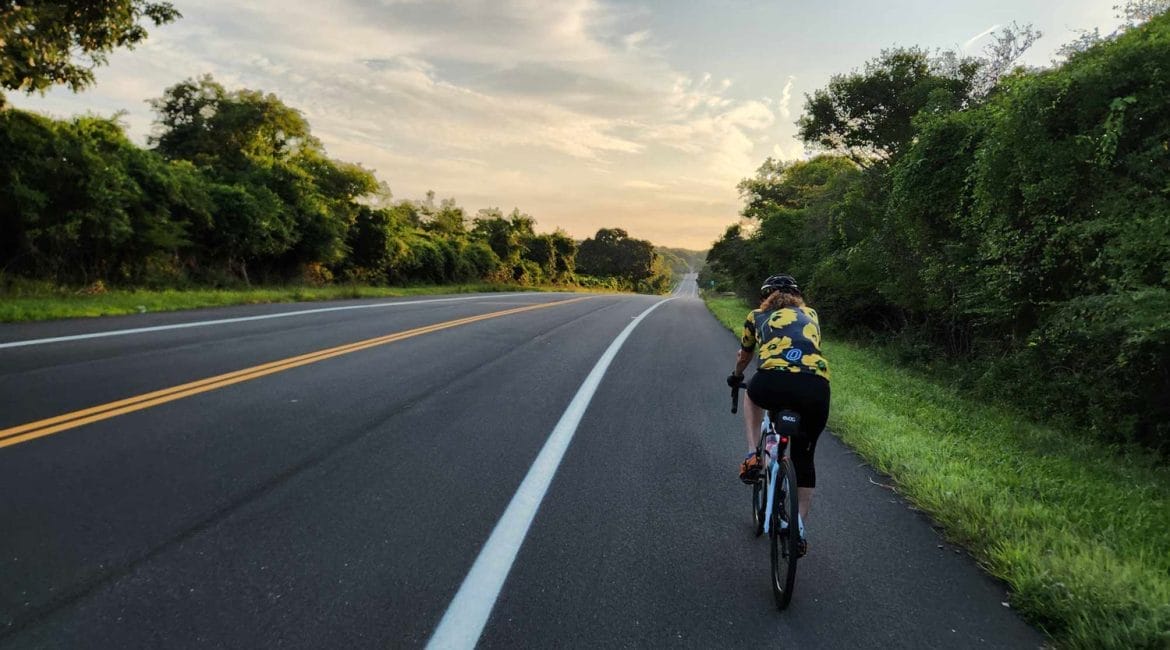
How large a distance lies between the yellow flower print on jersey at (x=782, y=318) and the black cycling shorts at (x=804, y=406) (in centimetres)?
33

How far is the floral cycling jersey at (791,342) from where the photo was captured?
11.4 ft

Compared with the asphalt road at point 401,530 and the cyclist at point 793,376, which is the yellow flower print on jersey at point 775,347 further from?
the asphalt road at point 401,530

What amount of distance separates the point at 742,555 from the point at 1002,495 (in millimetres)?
2327

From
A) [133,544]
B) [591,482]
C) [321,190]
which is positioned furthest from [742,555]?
[321,190]

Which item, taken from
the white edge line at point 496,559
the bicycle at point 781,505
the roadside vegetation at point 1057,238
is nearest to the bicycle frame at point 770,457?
the bicycle at point 781,505

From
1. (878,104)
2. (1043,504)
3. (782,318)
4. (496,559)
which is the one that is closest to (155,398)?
(496,559)

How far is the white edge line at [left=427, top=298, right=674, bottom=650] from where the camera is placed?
2.58 metres

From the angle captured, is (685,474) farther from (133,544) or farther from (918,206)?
(918,206)

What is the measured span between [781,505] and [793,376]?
0.73 m

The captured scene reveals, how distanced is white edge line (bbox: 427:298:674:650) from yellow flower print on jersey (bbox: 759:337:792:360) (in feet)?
5.85

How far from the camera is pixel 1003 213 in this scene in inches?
324

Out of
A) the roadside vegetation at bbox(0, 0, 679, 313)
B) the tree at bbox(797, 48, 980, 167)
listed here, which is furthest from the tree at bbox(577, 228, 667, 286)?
the tree at bbox(797, 48, 980, 167)

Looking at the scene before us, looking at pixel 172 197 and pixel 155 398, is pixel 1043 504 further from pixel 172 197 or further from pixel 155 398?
pixel 172 197

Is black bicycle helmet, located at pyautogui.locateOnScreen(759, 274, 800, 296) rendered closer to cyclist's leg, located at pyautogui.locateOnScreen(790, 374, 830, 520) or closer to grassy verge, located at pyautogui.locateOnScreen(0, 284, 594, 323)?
cyclist's leg, located at pyautogui.locateOnScreen(790, 374, 830, 520)
